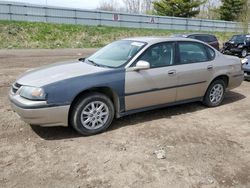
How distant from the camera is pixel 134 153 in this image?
4148 mm

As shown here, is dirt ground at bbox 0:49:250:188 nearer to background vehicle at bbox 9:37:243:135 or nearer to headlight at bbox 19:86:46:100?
background vehicle at bbox 9:37:243:135

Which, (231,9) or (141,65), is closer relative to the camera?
(141,65)

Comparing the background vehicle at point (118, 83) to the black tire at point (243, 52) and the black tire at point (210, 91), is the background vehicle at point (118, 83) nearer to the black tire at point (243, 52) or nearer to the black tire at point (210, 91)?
the black tire at point (210, 91)

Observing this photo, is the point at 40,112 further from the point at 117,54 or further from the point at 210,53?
the point at 210,53

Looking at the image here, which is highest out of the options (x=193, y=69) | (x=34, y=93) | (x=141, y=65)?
(x=141, y=65)

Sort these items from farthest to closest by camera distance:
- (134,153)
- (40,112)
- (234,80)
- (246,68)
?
1. (246,68)
2. (234,80)
3. (40,112)
4. (134,153)

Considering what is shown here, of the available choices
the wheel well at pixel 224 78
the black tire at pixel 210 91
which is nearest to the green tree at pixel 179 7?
the wheel well at pixel 224 78

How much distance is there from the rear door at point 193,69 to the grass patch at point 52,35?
16.8 meters

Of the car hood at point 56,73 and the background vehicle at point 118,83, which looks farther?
the car hood at point 56,73

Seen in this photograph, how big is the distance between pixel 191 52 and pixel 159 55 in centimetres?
85

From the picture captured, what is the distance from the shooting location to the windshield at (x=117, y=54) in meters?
5.12

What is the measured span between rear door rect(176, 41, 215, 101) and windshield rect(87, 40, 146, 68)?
881 mm

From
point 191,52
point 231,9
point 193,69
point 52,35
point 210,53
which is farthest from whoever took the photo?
point 231,9

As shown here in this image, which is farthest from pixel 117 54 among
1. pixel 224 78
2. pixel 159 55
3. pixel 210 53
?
pixel 224 78
